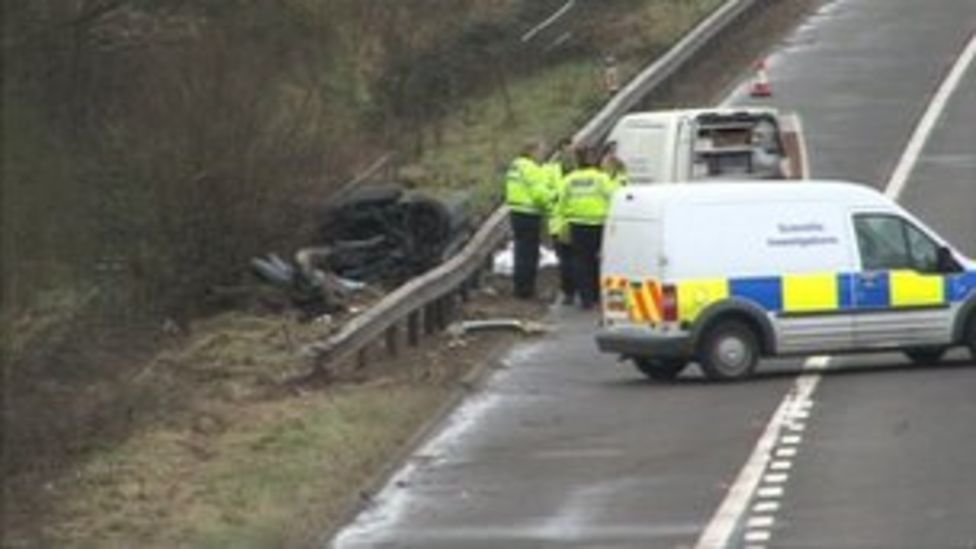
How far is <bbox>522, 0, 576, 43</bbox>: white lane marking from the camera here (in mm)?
44406

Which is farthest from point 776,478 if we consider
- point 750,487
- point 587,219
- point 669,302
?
point 587,219

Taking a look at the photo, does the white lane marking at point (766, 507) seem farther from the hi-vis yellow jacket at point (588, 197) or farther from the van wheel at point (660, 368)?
the hi-vis yellow jacket at point (588, 197)

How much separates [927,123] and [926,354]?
623 inches

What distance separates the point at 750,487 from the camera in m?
15.2

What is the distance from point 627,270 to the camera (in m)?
21.7

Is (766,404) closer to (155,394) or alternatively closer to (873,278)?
(873,278)

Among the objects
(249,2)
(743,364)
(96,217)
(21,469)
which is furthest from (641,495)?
(249,2)

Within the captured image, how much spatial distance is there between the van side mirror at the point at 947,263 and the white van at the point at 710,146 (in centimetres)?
698

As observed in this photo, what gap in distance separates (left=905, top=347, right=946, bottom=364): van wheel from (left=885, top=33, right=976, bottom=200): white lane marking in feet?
28.7

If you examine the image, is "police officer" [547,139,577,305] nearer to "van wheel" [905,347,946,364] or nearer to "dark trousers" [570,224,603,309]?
"dark trousers" [570,224,603,309]

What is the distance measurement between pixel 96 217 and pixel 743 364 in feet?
19.7

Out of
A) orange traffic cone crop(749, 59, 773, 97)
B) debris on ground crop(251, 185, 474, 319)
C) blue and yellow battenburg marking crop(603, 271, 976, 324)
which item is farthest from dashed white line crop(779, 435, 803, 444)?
orange traffic cone crop(749, 59, 773, 97)

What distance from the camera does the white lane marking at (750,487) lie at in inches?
540

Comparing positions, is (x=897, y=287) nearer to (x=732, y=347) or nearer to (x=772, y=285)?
(x=772, y=285)
